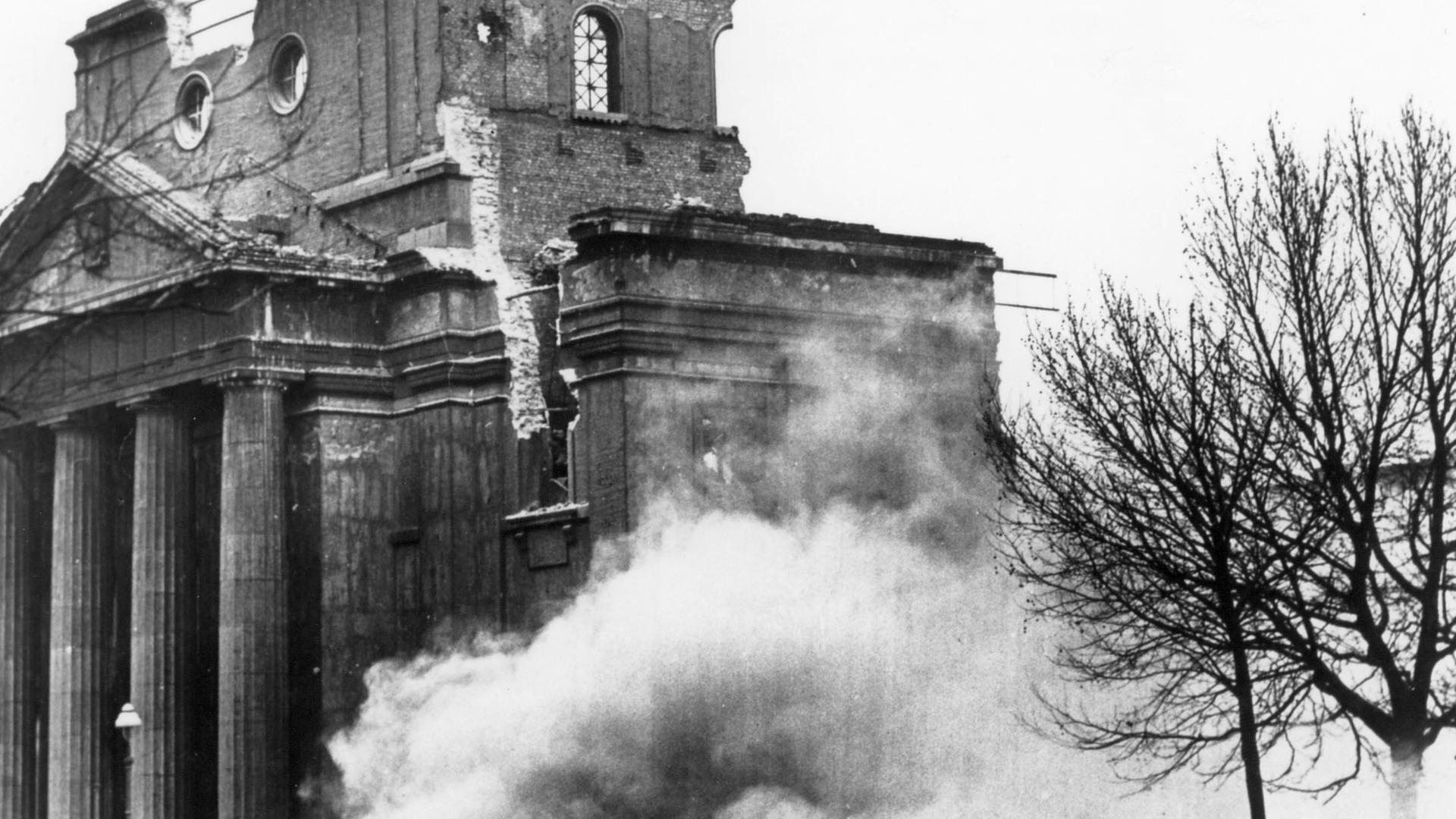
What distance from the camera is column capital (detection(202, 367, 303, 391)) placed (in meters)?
33.8

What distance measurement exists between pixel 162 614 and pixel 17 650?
5007mm

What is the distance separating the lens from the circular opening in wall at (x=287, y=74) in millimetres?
38375

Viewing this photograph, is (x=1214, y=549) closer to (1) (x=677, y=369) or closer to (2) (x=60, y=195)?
(1) (x=677, y=369)

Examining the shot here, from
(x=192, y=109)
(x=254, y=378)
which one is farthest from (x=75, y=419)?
(x=192, y=109)

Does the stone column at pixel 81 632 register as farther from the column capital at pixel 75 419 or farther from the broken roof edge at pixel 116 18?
the broken roof edge at pixel 116 18

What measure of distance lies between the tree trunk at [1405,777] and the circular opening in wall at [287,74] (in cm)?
2271

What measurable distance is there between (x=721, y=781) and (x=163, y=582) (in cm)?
934

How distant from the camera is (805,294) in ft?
108

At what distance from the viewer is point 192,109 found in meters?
40.1

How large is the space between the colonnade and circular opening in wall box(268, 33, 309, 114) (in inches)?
227

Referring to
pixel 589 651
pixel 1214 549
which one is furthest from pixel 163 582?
pixel 1214 549

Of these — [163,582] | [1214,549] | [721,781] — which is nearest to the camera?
[1214,549]

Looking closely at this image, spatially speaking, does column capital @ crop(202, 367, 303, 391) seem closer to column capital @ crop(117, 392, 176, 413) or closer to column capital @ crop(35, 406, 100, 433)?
column capital @ crop(117, 392, 176, 413)

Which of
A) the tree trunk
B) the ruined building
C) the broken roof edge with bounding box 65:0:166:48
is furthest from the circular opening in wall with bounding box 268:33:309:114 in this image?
the tree trunk
